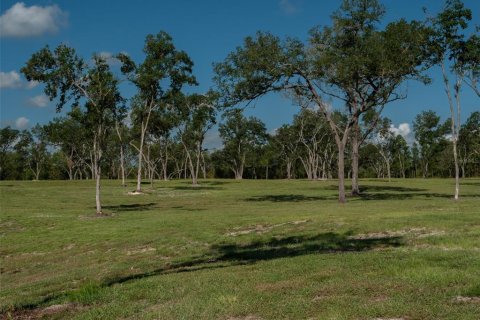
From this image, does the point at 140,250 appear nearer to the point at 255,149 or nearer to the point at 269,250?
the point at 269,250

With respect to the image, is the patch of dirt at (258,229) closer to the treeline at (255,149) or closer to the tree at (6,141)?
the treeline at (255,149)

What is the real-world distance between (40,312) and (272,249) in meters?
8.81

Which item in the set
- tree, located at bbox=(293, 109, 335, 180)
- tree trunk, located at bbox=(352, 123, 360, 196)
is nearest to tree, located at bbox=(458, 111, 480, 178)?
tree, located at bbox=(293, 109, 335, 180)

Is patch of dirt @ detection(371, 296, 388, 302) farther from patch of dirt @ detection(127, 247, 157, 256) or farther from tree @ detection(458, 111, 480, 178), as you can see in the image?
tree @ detection(458, 111, 480, 178)

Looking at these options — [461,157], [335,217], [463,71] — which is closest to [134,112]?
[463,71]

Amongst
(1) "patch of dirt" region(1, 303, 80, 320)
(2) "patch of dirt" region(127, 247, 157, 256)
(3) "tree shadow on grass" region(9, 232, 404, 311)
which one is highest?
(3) "tree shadow on grass" region(9, 232, 404, 311)

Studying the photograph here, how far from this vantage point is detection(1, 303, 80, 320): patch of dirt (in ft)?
33.3

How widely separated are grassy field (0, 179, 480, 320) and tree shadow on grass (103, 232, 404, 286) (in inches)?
1.9

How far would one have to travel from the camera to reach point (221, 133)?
404 feet

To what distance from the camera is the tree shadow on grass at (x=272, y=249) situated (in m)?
15.1

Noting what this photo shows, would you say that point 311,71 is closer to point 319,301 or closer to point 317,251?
point 317,251

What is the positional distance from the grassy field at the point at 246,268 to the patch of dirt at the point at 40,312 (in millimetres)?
38

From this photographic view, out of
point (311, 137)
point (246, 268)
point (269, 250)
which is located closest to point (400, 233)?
point (269, 250)

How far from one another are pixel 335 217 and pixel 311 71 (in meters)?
17.9
